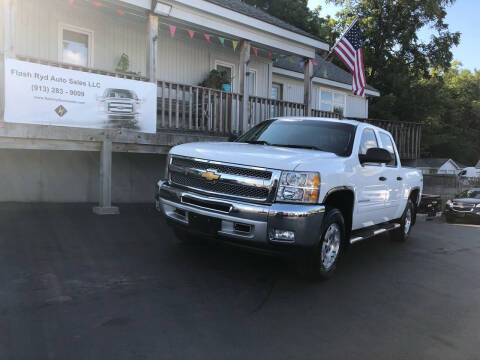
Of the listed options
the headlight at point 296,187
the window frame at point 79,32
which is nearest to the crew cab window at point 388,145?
the headlight at point 296,187

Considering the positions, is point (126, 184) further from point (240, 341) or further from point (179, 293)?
point (240, 341)

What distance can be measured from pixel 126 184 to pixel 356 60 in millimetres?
7228

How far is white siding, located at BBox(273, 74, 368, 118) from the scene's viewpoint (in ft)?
55.7

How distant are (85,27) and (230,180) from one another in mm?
7717

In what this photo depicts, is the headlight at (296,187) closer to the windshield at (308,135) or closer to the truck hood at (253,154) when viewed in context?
the truck hood at (253,154)

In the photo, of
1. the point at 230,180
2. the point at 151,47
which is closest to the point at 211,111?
the point at 151,47

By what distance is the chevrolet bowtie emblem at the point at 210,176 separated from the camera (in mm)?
4799

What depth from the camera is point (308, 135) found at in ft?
19.3

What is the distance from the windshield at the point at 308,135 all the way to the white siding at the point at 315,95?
10.6 m

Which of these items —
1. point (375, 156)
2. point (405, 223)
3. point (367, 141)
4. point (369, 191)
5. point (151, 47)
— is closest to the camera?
point (375, 156)

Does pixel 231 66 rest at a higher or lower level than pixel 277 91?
higher

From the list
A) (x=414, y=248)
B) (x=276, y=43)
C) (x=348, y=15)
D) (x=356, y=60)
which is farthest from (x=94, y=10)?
(x=348, y=15)

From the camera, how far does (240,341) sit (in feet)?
10.7

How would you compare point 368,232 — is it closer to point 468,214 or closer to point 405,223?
point 405,223
